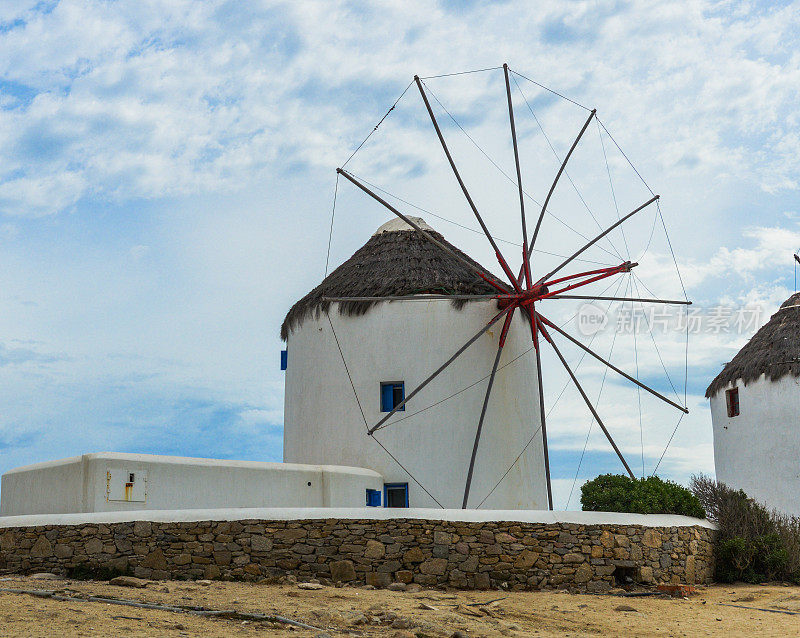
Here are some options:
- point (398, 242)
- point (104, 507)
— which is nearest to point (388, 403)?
point (398, 242)

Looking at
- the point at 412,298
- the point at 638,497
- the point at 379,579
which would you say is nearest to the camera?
the point at 379,579

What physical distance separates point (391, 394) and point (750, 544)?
7028 millimetres

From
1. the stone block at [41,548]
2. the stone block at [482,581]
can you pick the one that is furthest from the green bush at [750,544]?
the stone block at [41,548]

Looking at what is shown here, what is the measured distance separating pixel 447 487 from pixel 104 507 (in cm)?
620

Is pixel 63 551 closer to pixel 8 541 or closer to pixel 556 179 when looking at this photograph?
pixel 8 541

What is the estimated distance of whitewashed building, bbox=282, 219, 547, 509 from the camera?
706 inches

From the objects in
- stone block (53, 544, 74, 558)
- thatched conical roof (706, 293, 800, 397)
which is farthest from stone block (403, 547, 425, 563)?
thatched conical roof (706, 293, 800, 397)

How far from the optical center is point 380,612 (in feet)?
37.4

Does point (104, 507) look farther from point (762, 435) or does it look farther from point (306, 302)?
point (762, 435)

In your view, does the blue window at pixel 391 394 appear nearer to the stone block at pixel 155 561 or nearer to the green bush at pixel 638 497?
the green bush at pixel 638 497

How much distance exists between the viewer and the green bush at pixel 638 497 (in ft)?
53.1

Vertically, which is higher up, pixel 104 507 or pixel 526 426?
pixel 526 426

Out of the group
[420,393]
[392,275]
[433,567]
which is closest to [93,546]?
[433,567]

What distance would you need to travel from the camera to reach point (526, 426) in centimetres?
1897
